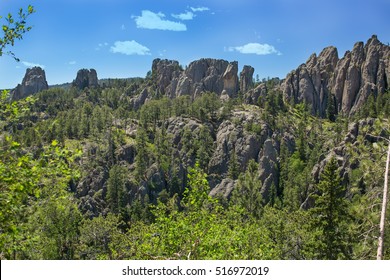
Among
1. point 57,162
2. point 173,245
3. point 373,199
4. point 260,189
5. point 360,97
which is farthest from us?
point 360,97

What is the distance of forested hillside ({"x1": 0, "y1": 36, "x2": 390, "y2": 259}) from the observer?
41.6ft

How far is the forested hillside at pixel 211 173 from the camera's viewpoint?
499 inches

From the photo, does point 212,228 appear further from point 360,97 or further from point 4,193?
point 360,97

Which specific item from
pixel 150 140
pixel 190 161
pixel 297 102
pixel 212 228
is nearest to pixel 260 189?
pixel 190 161

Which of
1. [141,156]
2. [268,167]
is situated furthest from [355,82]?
[141,156]

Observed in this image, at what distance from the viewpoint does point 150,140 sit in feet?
479

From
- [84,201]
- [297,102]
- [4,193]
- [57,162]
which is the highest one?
[297,102]

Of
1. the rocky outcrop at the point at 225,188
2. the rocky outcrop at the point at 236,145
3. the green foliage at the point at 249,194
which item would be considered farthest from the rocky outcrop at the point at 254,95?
the rocky outcrop at the point at 225,188

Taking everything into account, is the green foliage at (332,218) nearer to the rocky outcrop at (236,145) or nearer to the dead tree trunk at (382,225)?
the dead tree trunk at (382,225)

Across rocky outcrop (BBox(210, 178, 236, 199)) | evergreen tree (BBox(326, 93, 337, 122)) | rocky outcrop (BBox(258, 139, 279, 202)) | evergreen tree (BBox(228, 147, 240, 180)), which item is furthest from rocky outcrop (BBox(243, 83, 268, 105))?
rocky outcrop (BBox(210, 178, 236, 199))

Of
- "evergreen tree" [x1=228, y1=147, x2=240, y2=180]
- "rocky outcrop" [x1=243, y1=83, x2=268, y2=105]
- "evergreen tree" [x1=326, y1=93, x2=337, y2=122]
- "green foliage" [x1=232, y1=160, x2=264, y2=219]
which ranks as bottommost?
"green foliage" [x1=232, y1=160, x2=264, y2=219]

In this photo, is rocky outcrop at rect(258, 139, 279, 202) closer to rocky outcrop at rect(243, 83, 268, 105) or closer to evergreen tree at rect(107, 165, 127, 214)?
evergreen tree at rect(107, 165, 127, 214)
